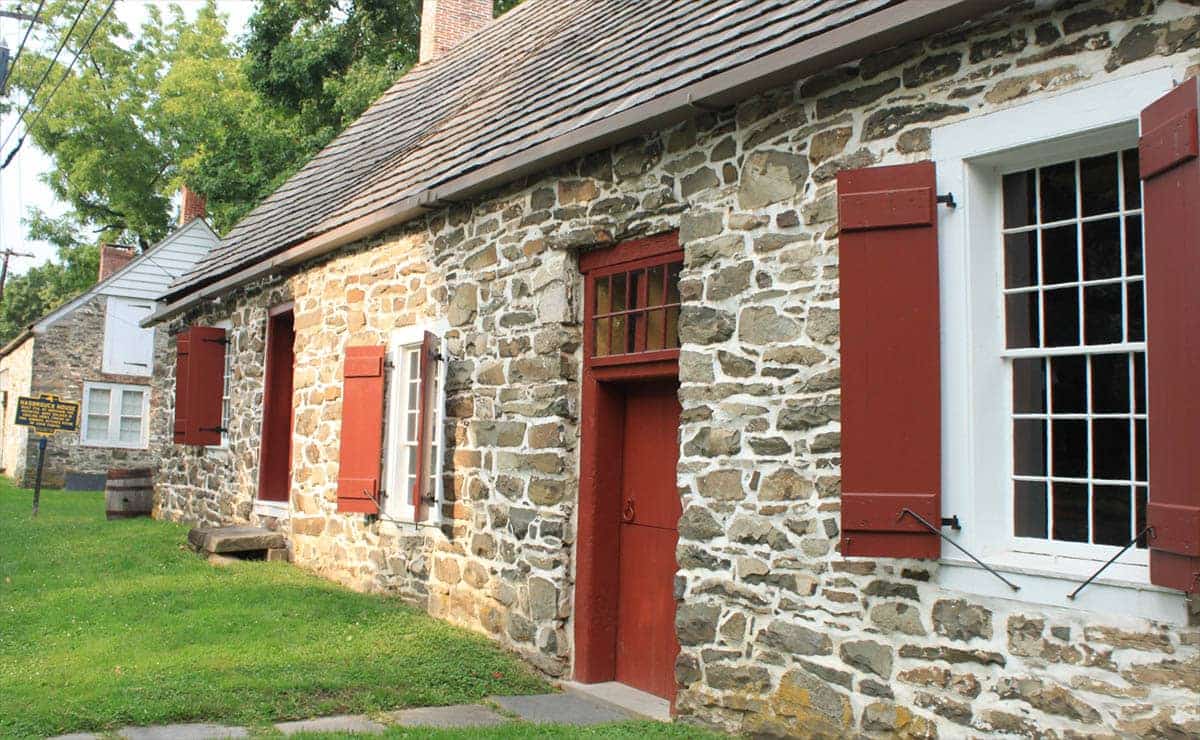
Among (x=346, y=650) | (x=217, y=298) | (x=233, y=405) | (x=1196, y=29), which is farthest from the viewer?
(x=217, y=298)

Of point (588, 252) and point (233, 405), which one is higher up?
point (588, 252)

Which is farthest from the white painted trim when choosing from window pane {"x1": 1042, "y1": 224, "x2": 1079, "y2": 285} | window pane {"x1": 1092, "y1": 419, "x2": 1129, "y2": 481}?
window pane {"x1": 1092, "y1": 419, "x2": 1129, "y2": 481}

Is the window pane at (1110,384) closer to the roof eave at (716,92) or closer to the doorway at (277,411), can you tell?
the roof eave at (716,92)

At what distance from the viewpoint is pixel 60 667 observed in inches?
252

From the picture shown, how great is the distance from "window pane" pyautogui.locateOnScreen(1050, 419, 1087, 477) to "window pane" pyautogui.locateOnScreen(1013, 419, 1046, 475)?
0.07 meters

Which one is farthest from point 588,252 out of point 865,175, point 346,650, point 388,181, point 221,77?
point 221,77

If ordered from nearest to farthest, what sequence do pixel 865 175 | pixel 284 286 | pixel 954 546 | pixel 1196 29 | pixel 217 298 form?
pixel 1196 29 → pixel 954 546 → pixel 865 175 → pixel 284 286 → pixel 217 298

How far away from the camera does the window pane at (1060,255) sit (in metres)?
4.49

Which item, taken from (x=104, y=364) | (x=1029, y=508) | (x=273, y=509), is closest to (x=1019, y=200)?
(x=1029, y=508)

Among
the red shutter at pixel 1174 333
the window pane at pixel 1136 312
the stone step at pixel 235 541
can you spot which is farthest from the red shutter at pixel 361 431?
the red shutter at pixel 1174 333

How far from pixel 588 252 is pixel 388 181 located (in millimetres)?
3983

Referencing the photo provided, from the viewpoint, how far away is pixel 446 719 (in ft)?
19.0

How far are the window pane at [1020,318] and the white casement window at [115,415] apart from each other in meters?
25.3

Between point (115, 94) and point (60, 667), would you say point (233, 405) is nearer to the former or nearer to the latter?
point (60, 667)
